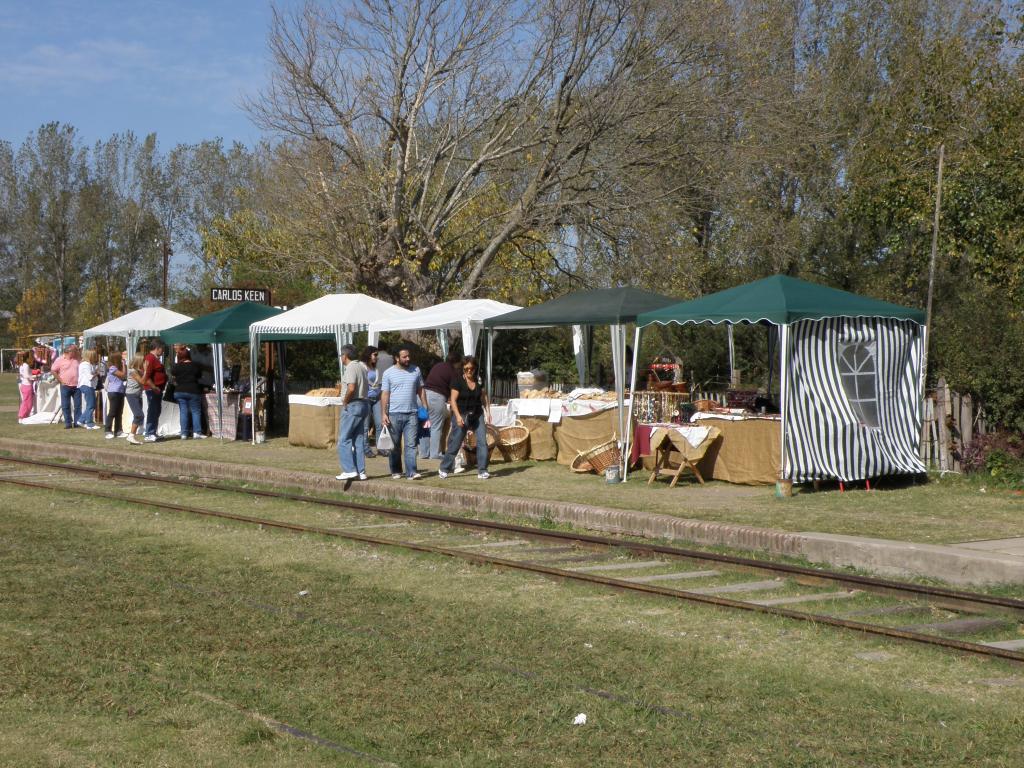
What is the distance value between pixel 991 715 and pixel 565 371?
22515mm

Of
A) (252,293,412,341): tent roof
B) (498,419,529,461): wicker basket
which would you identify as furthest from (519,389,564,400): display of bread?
(252,293,412,341): tent roof

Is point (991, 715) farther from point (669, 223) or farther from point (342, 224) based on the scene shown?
point (342, 224)

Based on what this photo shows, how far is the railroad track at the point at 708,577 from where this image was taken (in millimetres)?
7629

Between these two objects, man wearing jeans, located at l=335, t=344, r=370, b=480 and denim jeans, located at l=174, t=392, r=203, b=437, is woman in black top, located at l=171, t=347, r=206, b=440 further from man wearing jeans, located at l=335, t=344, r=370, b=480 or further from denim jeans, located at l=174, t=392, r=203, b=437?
man wearing jeans, located at l=335, t=344, r=370, b=480

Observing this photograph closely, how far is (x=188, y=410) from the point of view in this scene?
23453mm

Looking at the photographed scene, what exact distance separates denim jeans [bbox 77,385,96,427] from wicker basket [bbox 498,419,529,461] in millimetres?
11805

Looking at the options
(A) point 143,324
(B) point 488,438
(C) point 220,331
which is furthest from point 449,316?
(A) point 143,324

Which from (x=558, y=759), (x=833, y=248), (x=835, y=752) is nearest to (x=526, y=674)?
(x=558, y=759)

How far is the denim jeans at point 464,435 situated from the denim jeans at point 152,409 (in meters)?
8.56

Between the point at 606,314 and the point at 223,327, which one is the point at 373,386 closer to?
the point at 606,314

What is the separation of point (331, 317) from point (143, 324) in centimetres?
741

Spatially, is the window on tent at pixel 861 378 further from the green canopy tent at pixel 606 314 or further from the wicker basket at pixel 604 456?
the wicker basket at pixel 604 456

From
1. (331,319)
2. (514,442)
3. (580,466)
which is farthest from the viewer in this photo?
(331,319)

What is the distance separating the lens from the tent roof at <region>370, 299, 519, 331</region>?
64.4 ft
